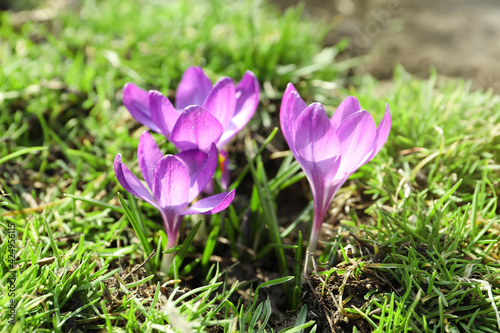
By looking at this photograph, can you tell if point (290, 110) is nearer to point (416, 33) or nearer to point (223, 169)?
point (223, 169)

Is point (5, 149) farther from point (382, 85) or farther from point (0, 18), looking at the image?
point (382, 85)

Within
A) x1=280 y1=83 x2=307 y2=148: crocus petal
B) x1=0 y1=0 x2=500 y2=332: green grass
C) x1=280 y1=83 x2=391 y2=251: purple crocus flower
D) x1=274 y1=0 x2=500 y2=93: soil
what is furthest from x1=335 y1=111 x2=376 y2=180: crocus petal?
x1=274 y1=0 x2=500 y2=93: soil

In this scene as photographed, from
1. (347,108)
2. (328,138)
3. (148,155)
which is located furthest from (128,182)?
(347,108)

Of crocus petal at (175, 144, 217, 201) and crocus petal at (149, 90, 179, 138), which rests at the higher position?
crocus petal at (149, 90, 179, 138)

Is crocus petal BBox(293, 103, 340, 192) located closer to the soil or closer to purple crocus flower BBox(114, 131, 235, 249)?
→ purple crocus flower BBox(114, 131, 235, 249)

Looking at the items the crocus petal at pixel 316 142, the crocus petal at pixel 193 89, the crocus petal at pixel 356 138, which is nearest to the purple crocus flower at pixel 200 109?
the crocus petal at pixel 193 89

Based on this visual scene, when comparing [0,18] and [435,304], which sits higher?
[0,18]

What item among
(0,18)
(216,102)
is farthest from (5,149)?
(0,18)
